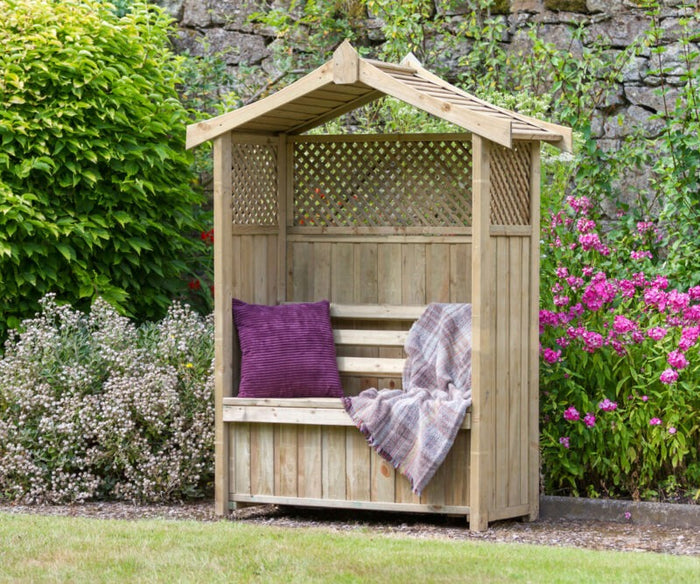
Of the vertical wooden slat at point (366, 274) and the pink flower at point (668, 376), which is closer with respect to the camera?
the pink flower at point (668, 376)

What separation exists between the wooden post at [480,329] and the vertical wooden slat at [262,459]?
100cm

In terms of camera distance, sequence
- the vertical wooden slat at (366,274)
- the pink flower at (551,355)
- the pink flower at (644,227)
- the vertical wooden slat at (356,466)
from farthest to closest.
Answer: the pink flower at (644,227) → the vertical wooden slat at (366,274) → the pink flower at (551,355) → the vertical wooden slat at (356,466)

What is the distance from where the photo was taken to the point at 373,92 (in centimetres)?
662

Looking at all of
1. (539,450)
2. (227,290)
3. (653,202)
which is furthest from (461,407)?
A: (653,202)

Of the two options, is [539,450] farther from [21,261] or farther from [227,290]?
[21,261]

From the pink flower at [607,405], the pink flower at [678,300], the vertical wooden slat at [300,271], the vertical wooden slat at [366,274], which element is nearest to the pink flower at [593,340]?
the pink flower at [607,405]

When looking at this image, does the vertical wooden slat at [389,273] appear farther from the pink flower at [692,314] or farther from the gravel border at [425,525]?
the pink flower at [692,314]

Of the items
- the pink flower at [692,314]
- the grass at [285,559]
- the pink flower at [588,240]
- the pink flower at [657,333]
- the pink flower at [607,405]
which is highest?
the pink flower at [588,240]

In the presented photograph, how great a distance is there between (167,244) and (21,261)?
974mm

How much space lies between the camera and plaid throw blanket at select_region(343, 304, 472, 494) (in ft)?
18.5

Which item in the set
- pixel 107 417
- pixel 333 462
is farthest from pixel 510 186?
pixel 107 417

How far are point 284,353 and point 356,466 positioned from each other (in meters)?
0.67

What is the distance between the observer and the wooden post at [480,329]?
5602 millimetres

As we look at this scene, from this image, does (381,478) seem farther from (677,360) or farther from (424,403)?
(677,360)
